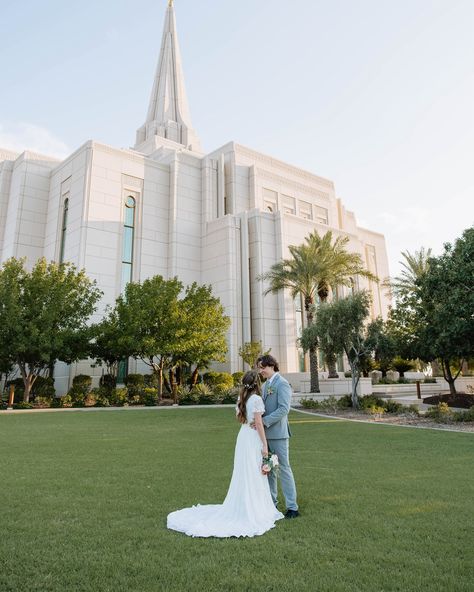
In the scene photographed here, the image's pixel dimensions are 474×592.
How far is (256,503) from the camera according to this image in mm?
5145

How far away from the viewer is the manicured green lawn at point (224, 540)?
3.62m

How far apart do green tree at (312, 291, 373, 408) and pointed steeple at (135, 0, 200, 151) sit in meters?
30.8

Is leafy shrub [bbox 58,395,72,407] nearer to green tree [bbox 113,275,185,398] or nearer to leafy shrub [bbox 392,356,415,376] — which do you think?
green tree [bbox 113,275,185,398]

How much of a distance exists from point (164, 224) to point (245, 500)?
35.0 metres

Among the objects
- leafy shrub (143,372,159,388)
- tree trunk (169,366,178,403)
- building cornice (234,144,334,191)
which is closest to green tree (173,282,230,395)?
tree trunk (169,366,178,403)

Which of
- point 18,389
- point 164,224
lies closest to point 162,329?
point 18,389

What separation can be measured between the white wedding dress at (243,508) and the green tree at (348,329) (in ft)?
59.0

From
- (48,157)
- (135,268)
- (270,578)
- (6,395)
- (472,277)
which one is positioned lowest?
(270,578)

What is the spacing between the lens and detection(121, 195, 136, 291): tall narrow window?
3531cm

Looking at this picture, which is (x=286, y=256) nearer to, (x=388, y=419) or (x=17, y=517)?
(x=388, y=419)

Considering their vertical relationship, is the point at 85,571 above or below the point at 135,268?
below

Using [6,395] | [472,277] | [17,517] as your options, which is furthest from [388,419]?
[6,395]

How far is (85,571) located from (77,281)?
24210mm

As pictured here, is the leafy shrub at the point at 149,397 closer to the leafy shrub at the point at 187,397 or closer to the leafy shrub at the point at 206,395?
the leafy shrub at the point at 187,397
